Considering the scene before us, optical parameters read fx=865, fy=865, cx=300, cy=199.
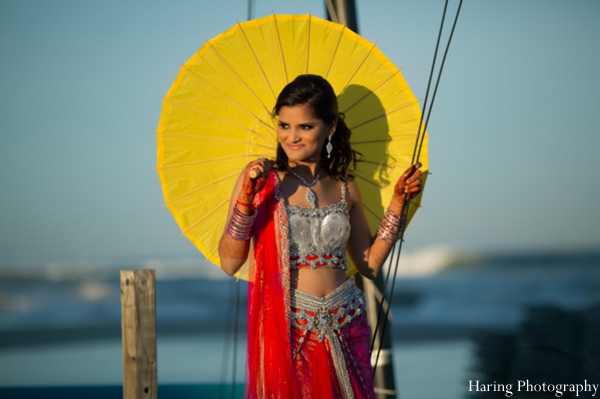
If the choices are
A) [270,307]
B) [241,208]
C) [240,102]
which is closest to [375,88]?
[240,102]

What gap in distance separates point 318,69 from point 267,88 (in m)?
0.22

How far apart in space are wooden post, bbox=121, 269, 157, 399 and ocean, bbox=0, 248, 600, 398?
533 centimetres

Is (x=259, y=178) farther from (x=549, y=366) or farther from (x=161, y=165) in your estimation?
(x=549, y=366)

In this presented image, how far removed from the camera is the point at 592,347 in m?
5.59

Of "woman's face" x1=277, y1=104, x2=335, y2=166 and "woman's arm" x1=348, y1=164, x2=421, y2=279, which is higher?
"woman's face" x1=277, y1=104, x2=335, y2=166

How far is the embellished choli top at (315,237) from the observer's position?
3092 mm

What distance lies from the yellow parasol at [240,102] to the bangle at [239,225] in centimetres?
42

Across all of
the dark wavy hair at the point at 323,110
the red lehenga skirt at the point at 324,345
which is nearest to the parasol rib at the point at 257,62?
the dark wavy hair at the point at 323,110

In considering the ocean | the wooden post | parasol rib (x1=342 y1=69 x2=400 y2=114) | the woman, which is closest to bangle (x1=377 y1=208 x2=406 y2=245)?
the woman

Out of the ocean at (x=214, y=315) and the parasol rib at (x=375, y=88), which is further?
the ocean at (x=214, y=315)

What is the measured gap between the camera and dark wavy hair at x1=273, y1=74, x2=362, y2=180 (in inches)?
123

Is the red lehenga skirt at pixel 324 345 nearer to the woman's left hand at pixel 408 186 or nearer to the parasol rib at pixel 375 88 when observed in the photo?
the woman's left hand at pixel 408 186

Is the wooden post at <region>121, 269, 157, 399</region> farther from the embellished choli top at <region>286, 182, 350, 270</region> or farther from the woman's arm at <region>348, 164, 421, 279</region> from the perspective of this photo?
the woman's arm at <region>348, 164, 421, 279</region>

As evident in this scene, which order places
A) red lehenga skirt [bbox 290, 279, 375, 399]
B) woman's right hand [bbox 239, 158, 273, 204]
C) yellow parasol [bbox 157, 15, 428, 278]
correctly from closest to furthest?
1. woman's right hand [bbox 239, 158, 273, 204]
2. red lehenga skirt [bbox 290, 279, 375, 399]
3. yellow parasol [bbox 157, 15, 428, 278]
